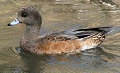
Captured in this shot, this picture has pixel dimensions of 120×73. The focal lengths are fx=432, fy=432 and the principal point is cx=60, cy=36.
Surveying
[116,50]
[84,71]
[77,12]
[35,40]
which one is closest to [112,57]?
[116,50]

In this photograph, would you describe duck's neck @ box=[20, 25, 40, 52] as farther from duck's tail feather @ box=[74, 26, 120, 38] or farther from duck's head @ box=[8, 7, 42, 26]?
duck's tail feather @ box=[74, 26, 120, 38]

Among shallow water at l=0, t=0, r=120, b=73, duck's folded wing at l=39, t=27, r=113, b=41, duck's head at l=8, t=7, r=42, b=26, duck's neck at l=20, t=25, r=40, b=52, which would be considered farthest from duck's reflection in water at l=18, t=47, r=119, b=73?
duck's head at l=8, t=7, r=42, b=26

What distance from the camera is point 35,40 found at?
9328 millimetres

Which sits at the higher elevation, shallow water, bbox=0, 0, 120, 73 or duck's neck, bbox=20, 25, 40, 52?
duck's neck, bbox=20, 25, 40, 52

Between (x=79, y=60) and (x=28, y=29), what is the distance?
151 centimetres

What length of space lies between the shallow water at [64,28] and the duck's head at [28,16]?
2.07 feet

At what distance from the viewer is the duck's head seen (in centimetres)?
936

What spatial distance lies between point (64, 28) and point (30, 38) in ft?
4.89

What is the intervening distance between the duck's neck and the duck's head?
0.13 meters

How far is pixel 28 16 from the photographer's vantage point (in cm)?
944

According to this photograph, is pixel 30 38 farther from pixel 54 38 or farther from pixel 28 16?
pixel 54 38

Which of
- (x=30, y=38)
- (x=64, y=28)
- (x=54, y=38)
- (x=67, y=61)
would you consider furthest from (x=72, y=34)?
(x=64, y=28)

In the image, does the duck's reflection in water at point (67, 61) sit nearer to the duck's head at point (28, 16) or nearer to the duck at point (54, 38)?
the duck at point (54, 38)

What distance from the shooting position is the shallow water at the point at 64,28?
8453 millimetres
